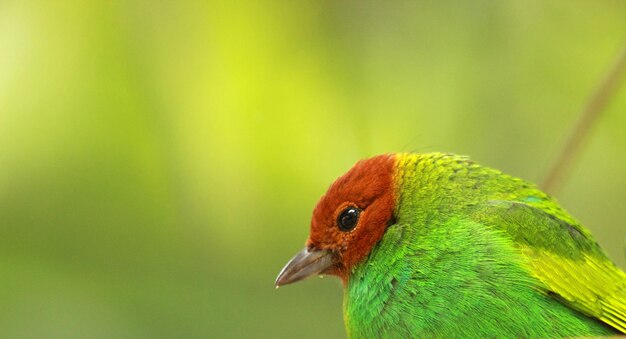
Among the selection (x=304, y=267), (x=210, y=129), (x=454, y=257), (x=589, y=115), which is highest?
(x=589, y=115)

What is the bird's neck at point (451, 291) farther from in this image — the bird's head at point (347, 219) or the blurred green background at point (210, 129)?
the blurred green background at point (210, 129)

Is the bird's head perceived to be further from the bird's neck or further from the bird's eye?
the bird's neck

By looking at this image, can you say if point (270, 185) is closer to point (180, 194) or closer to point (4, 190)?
point (180, 194)

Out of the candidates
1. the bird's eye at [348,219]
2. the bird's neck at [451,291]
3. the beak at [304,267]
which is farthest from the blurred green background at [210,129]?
the bird's neck at [451,291]

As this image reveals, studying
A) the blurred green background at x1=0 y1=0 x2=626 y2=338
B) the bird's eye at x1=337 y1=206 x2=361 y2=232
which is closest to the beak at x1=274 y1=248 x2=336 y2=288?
the bird's eye at x1=337 y1=206 x2=361 y2=232

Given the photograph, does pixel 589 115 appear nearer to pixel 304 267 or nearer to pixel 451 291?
pixel 451 291

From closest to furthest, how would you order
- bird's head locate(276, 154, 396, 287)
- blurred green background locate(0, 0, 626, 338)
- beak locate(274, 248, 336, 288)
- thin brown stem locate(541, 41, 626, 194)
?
1. thin brown stem locate(541, 41, 626, 194)
2. bird's head locate(276, 154, 396, 287)
3. beak locate(274, 248, 336, 288)
4. blurred green background locate(0, 0, 626, 338)

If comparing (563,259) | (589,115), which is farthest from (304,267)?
(589,115)

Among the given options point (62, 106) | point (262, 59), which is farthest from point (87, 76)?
point (262, 59)
